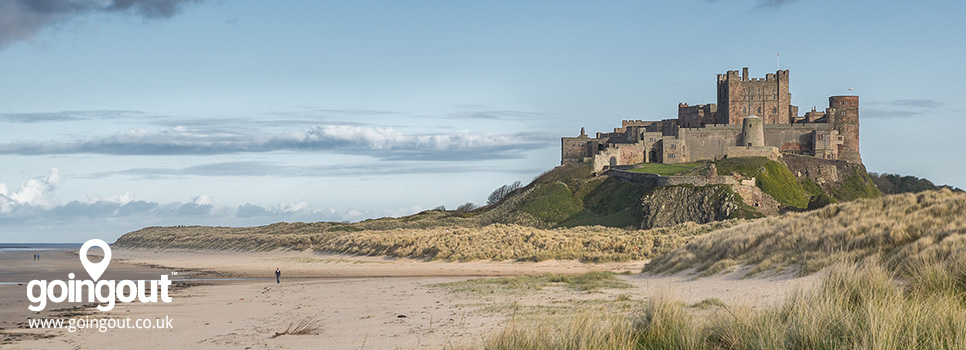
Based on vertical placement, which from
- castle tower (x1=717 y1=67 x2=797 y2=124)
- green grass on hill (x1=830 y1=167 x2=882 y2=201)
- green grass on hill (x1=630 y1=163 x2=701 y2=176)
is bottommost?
green grass on hill (x1=830 y1=167 x2=882 y2=201)

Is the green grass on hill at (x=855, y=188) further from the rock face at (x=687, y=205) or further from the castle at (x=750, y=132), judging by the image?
the rock face at (x=687, y=205)

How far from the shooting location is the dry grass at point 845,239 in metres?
14.6

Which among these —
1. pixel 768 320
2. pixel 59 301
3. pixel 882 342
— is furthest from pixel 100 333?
pixel 882 342

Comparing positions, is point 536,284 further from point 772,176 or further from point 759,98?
point 759,98

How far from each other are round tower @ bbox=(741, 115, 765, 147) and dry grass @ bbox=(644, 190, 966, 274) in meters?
59.3

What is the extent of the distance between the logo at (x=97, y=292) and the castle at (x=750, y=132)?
6321 cm

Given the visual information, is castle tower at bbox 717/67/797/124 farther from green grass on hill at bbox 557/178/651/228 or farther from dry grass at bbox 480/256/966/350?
dry grass at bbox 480/256/966/350

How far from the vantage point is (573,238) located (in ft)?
127

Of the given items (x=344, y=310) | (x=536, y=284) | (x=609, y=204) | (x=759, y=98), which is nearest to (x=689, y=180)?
(x=609, y=204)

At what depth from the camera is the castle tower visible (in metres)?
90.2

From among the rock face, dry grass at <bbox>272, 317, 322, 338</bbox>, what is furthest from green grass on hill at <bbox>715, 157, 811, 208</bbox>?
dry grass at <bbox>272, 317, 322, 338</bbox>

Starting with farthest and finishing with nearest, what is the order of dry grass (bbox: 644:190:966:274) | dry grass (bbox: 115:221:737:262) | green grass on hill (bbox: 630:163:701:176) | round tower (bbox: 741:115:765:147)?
round tower (bbox: 741:115:765:147)
green grass on hill (bbox: 630:163:701:176)
dry grass (bbox: 115:221:737:262)
dry grass (bbox: 644:190:966:274)

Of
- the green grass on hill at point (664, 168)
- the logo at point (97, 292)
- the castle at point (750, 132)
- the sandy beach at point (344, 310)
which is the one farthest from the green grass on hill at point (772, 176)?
the logo at point (97, 292)

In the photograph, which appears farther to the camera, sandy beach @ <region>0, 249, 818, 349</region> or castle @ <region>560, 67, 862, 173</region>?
castle @ <region>560, 67, 862, 173</region>
